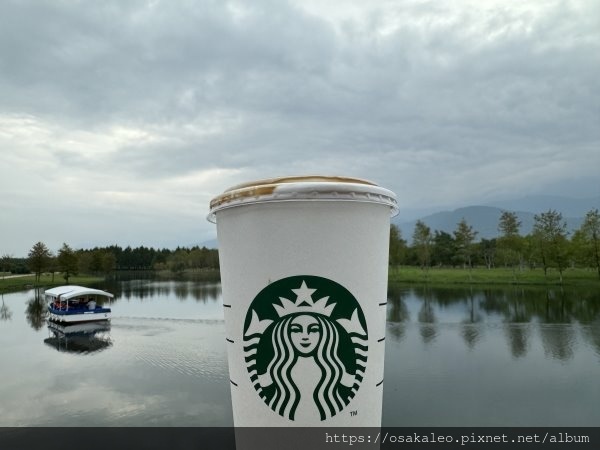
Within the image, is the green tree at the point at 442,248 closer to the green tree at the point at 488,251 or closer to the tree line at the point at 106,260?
the green tree at the point at 488,251

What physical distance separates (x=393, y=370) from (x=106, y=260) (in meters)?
40.1

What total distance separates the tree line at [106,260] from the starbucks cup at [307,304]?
37623 mm

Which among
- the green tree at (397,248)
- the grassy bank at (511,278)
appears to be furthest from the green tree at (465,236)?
the green tree at (397,248)

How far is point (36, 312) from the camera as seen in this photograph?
22.9 meters

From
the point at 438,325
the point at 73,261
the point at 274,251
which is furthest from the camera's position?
the point at 73,261

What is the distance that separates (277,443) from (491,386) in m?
9.52

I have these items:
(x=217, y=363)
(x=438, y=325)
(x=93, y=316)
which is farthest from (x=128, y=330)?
(x=438, y=325)

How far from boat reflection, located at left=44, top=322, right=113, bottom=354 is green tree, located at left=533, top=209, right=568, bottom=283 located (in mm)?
28198

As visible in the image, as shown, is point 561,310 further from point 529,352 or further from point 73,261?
point 73,261

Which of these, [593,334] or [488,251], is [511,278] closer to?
[488,251]

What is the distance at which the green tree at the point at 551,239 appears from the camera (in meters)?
28.3

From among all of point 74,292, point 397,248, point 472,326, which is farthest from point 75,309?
point 397,248

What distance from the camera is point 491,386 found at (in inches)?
357

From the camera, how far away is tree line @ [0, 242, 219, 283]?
113ft
